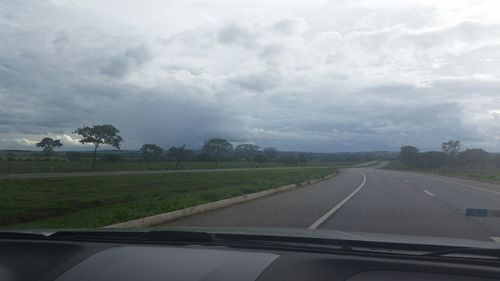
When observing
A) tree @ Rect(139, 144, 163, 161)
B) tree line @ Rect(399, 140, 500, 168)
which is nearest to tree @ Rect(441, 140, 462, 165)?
tree line @ Rect(399, 140, 500, 168)

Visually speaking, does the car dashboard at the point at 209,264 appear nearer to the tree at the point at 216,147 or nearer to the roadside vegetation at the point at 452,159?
the roadside vegetation at the point at 452,159

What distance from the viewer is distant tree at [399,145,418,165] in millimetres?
134875

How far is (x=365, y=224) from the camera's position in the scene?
12.5 metres

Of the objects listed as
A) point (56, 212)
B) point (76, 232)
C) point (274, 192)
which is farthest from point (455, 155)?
point (76, 232)

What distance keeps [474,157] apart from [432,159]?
42.5 feet

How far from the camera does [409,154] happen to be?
454 feet

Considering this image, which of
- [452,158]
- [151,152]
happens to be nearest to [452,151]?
[452,158]

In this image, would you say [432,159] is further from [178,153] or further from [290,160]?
[178,153]

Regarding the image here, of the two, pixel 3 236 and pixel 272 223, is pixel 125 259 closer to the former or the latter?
pixel 3 236

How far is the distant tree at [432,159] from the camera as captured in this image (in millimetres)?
122450

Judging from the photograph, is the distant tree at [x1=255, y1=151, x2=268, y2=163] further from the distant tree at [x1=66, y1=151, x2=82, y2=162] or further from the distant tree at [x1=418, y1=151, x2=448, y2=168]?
the distant tree at [x1=66, y1=151, x2=82, y2=162]

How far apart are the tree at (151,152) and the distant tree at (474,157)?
64.6m

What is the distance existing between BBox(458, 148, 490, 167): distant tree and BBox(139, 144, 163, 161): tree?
64620mm

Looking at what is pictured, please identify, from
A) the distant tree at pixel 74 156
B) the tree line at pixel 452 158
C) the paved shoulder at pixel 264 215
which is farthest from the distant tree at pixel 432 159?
the paved shoulder at pixel 264 215
